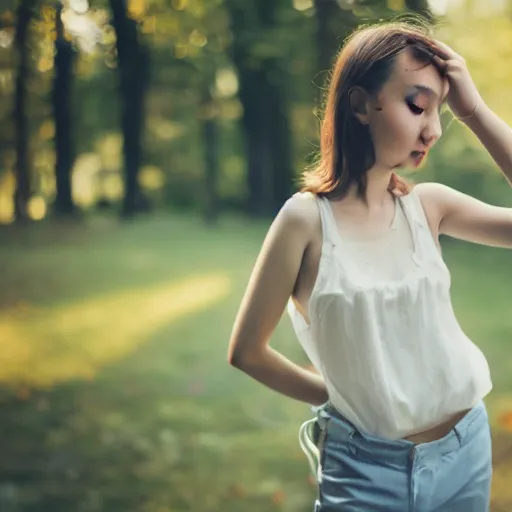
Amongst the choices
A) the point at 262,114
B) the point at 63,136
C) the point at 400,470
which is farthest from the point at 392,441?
the point at 63,136

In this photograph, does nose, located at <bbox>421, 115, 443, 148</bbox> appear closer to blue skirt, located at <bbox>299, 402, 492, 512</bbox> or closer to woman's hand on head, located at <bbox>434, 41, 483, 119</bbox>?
woman's hand on head, located at <bbox>434, 41, 483, 119</bbox>

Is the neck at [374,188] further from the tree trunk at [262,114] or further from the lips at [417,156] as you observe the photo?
the tree trunk at [262,114]

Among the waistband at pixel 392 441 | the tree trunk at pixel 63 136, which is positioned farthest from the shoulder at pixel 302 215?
the tree trunk at pixel 63 136

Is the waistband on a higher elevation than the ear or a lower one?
lower

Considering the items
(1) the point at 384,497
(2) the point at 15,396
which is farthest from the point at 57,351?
(1) the point at 384,497

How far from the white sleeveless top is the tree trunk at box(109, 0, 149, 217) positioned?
2.57ft

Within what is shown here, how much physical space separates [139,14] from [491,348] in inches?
41.2

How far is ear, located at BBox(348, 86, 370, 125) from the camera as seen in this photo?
0.91 m

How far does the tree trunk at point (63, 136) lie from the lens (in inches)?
63.1

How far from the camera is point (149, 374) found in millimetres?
1595

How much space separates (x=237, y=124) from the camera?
1.62 meters

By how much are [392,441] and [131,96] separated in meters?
1.02

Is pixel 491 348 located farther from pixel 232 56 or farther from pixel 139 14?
pixel 139 14

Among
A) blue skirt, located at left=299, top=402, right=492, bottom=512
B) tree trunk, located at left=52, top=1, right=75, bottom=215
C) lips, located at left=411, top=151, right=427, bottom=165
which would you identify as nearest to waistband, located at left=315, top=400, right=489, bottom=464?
blue skirt, located at left=299, top=402, right=492, bottom=512
